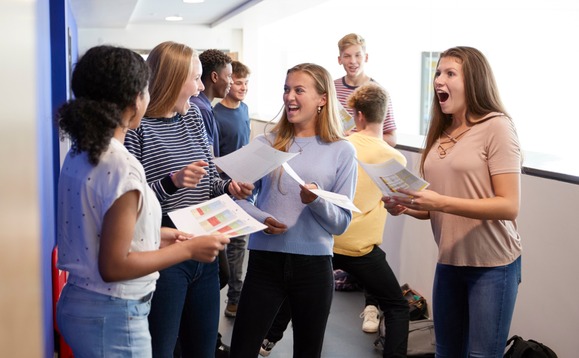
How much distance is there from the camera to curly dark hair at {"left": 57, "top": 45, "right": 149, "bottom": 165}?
1.54 meters

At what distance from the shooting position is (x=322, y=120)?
254 cm

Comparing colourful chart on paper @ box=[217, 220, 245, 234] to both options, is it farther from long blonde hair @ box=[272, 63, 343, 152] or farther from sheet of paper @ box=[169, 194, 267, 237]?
long blonde hair @ box=[272, 63, 343, 152]

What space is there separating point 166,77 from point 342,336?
7.66 feet

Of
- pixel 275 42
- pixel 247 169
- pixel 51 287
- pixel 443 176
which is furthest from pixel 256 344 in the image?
pixel 275 42

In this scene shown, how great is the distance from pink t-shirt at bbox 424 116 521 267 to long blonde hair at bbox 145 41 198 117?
91 cm

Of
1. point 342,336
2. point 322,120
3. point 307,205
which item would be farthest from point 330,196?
point 342,336

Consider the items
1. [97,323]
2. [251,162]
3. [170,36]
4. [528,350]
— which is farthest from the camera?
[170,36]

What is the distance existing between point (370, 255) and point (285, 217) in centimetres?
117

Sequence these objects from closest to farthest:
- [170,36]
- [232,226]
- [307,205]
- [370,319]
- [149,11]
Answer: [232,226], [307,205], [370,319], [149,11], [170,36]

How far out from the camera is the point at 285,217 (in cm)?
245

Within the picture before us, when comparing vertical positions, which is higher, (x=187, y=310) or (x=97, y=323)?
(x=97, y=323)

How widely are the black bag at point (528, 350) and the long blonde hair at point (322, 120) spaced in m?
1.36

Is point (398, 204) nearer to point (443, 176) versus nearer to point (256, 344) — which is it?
point (443, 176)

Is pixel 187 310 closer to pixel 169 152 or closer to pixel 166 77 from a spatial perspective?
pixel 169 152
